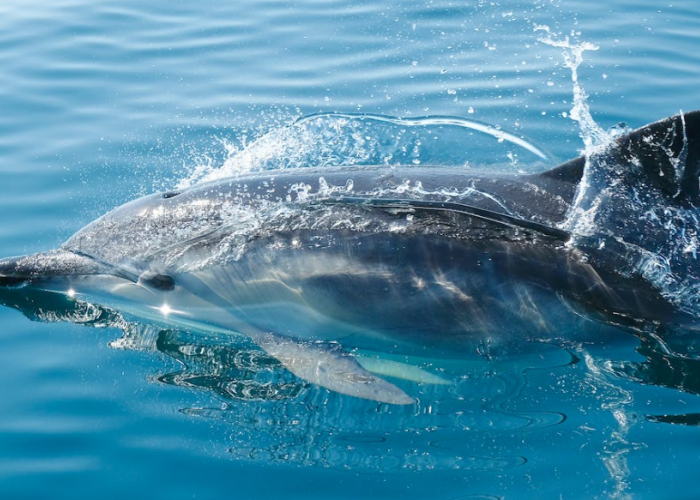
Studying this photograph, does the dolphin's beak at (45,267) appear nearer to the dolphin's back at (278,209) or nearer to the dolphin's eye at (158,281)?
the dolphin's back at (278,209)

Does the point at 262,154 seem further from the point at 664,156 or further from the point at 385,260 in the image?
the point at 664,156

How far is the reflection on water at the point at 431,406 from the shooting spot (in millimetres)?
6062

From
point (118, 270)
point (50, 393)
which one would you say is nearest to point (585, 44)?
point (118, 270)

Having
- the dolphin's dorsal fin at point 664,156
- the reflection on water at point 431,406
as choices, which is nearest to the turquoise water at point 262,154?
the reflection on water at point 431,406

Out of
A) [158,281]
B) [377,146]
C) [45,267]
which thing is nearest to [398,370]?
[158,281]

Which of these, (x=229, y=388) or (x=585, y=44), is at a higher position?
(x=585, y=44)

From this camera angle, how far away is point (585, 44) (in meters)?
14.0

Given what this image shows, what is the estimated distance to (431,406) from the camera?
6.59 m

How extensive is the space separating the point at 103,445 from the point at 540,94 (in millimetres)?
8338

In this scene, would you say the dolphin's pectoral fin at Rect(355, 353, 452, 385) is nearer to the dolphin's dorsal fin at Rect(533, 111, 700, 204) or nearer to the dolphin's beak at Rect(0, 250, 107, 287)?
the dolphin's dorsal fin at Rect(533, 111, 700, 204)

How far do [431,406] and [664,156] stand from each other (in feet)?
8.74

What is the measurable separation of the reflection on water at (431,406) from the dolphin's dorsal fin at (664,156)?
1.27 meters

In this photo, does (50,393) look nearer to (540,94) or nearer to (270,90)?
(270,90)

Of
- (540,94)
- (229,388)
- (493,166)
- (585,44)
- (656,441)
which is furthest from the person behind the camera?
(585,44)
